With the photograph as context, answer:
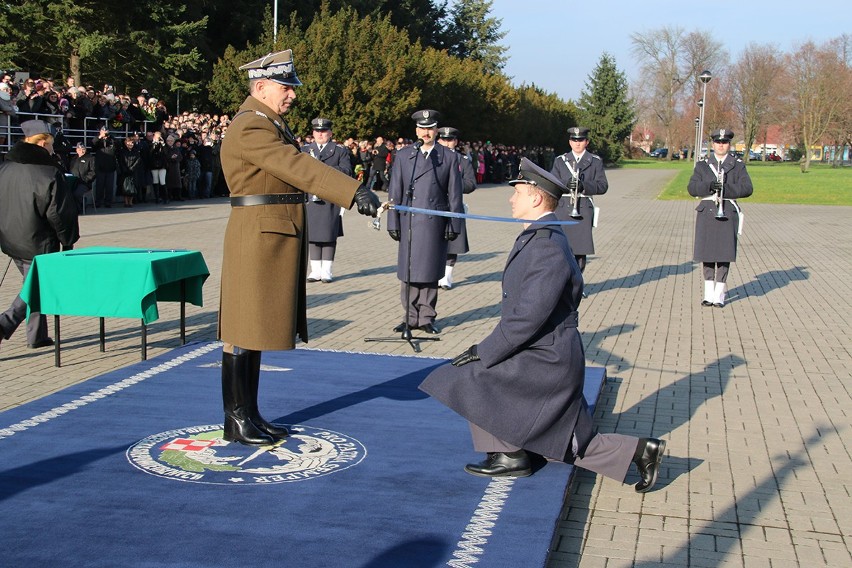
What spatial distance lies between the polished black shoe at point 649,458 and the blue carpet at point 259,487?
37 cm

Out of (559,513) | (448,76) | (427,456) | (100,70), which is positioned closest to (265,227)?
(427,456)

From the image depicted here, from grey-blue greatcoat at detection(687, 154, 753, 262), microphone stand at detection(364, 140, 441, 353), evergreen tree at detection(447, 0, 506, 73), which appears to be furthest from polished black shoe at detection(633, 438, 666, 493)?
evergreen tree at detection(447, 0, 506, 73)

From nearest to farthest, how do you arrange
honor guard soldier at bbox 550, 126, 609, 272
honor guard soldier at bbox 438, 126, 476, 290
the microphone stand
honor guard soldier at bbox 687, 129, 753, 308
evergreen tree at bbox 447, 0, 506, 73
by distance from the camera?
the microphone stand → honor guard soldier at bbox 687, 129, 753, 308 → honor guard soldier at bbox 550, 126, 609, 272 → honor guard soldier at bbox 438, 126, 476, 290 → evergreen tree at bbox 447, 0, 506, 73

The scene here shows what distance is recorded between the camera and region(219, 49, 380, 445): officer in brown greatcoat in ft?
16.5

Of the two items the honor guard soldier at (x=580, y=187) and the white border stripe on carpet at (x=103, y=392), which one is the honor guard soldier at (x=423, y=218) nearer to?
the white border stripe on carpet at (x=103, y=392)

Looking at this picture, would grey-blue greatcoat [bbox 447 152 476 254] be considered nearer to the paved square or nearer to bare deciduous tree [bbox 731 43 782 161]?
the paved square

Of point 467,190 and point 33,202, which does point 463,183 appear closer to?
point 467,190

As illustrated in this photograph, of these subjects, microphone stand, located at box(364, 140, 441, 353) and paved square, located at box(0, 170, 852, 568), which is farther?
microphone stand, located at box(364, 140, 441, 353)

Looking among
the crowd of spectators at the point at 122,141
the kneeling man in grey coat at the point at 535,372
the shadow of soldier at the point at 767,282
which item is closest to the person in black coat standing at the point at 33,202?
the kneeling man in grey coat at the point at 535,372

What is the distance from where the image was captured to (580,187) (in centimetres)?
1163

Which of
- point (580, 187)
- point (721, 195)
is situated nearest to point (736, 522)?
point (721, 195)

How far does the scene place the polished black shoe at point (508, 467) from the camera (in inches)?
192

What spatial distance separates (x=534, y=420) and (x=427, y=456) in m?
Result: 0.72

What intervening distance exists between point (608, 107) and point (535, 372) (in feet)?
278
